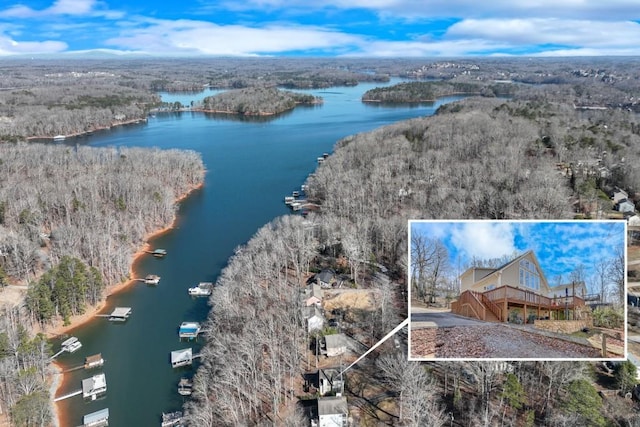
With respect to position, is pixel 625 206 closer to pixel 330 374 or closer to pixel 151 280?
pixel 330 374

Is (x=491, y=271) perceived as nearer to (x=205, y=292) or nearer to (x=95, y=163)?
(x=205, y=292)

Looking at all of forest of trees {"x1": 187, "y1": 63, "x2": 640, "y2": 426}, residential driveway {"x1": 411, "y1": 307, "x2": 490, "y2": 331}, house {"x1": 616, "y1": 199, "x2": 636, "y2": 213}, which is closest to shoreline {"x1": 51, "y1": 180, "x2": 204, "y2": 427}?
forest of trees {"x1": 187, "y1": 63, "x2": 640, "y2": 426}

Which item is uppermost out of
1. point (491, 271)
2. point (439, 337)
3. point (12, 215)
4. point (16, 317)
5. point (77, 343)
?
point (491, 271)

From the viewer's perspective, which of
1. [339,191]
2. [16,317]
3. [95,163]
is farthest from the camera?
[95,163]

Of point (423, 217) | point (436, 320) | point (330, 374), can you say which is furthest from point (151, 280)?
point (436, 320)

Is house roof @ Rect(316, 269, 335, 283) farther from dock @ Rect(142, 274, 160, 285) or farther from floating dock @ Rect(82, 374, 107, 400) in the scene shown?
floating dock @ Rect(82, 374, 107, 400)

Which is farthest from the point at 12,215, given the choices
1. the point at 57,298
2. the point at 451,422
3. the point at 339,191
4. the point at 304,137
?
the point at 304,137
